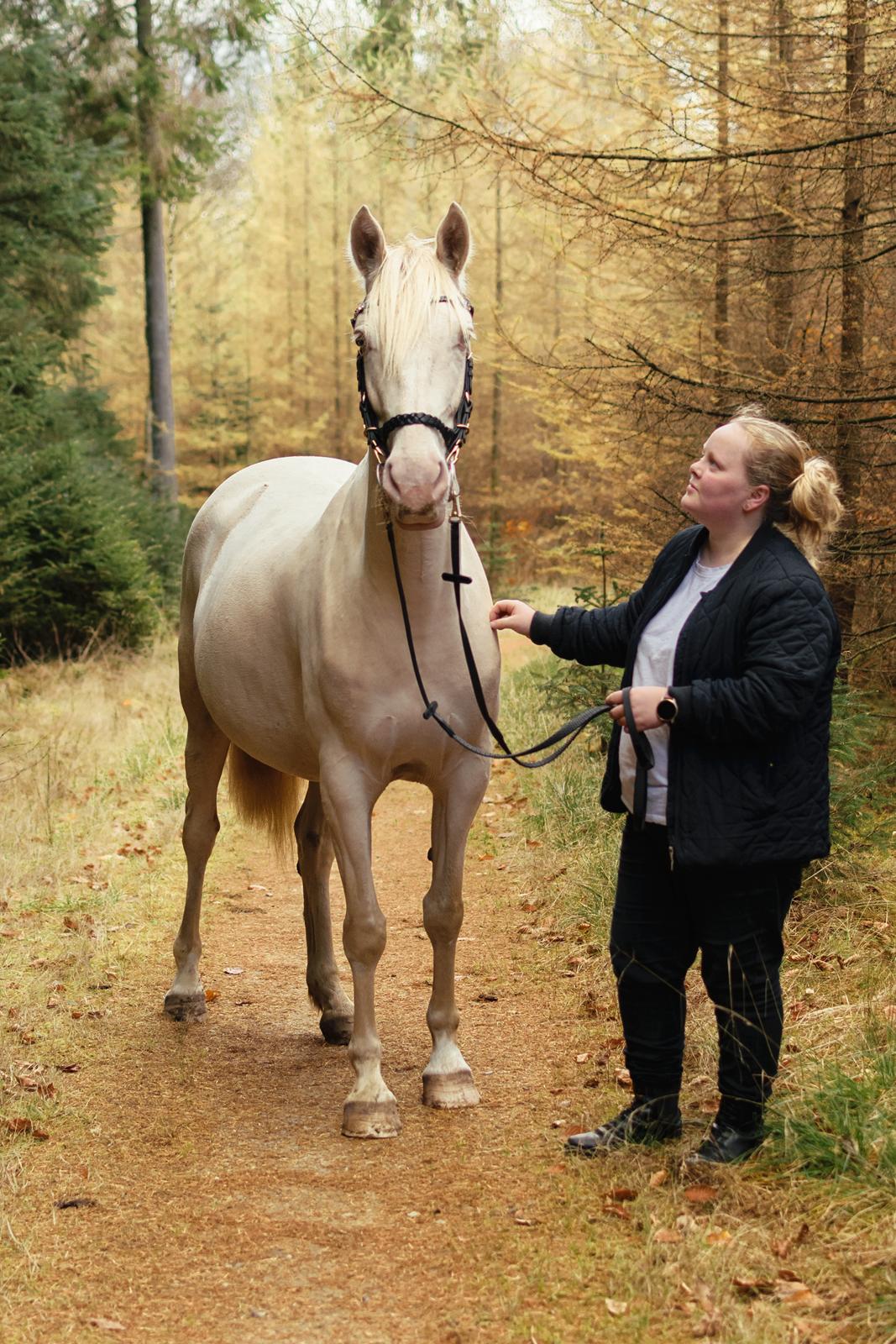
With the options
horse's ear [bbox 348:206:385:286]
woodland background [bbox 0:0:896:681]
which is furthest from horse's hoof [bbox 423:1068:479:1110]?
woodland background [bbox 0:0:896:681]

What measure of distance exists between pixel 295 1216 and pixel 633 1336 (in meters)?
1.00

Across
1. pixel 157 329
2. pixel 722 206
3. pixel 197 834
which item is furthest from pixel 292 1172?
pixel 157 329

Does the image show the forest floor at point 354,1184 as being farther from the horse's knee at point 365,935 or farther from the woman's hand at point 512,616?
the woman's hand at point 512,616

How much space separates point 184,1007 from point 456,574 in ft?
7.41

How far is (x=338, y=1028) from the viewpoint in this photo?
4.62 m

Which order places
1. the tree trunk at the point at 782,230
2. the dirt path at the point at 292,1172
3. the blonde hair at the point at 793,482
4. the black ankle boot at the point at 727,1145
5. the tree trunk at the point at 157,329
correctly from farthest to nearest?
the tree trunk at the point at 157,329, the tree trunk at the point at 782,230, the black ankle boot at the point at 727,1145, the blonde hair at the point at 793,482, the dirt path at the point at 292,1172

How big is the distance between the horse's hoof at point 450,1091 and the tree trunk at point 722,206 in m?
3.36

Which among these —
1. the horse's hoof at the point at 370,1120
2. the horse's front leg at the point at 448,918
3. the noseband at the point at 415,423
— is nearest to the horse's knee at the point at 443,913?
the horse's front leg at the point at 448,918

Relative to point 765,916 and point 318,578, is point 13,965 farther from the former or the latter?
point 765,916

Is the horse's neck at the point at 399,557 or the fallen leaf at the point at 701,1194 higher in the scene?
the horse's neck at the point at 399,557

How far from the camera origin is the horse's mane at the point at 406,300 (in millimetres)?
3254

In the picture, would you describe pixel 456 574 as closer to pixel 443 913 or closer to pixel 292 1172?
pixel 443 913

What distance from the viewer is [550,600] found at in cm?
1625

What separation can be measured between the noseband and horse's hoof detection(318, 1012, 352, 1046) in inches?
89.7
